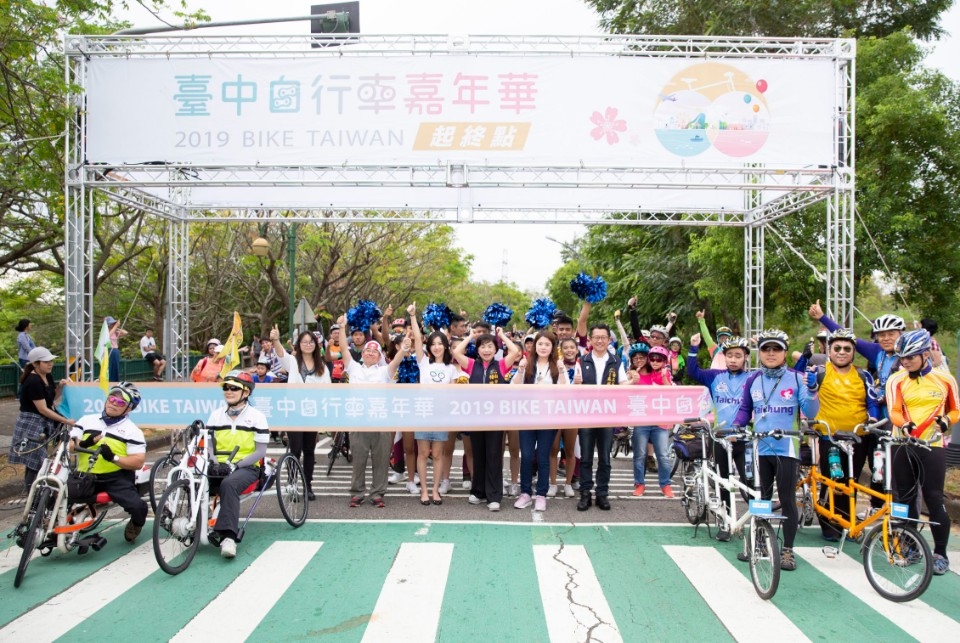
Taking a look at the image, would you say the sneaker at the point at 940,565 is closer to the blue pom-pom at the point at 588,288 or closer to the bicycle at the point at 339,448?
the blue pom-pom at the point at 588,288

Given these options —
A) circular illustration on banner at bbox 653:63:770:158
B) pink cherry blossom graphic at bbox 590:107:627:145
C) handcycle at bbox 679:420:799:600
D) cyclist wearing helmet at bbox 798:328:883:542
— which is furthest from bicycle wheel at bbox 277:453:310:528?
circular illustration on banner at bbox 653:63:770:158

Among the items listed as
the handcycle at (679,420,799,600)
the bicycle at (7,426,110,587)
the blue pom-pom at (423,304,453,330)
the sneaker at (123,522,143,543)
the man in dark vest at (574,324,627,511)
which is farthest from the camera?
the blue pom-pom at (423,304,453,330)

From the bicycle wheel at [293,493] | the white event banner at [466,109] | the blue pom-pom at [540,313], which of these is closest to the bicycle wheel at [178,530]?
the bicycle wheel at [293,493]

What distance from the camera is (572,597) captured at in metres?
5.07

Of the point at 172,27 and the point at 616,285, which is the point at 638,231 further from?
the point at 172,27

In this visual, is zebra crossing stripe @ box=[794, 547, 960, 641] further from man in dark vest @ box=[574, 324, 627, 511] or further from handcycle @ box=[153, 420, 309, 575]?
handcycle @ box=[153, 420, 309, 575]

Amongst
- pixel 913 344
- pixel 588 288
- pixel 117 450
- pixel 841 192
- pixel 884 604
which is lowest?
pixel 884 604

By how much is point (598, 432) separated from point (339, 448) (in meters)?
4.03

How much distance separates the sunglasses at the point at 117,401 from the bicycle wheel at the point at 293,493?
57.1 inches

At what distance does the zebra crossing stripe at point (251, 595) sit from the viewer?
4.43m

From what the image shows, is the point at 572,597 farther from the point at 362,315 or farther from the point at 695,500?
the point at 362,315

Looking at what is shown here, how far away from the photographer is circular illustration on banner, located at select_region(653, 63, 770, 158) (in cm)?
1201

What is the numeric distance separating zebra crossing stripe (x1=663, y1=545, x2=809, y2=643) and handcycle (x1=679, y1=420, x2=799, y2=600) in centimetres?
16

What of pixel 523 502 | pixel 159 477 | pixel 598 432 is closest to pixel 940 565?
pixel 598 432
